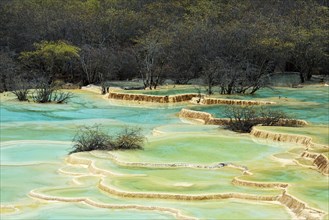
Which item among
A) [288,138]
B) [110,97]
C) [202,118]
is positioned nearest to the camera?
[288,138]

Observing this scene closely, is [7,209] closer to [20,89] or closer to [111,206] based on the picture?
[111,206]

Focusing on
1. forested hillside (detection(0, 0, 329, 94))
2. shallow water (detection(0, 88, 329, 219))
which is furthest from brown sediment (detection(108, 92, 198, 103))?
shallow water (detection(0, 88, 329, 219))

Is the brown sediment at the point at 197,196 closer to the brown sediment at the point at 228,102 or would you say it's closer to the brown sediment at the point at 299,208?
the brown sediment at the point at 299,208

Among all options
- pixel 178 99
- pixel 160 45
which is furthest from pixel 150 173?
pixel 160 45

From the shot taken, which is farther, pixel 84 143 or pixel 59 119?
pixel 59 119

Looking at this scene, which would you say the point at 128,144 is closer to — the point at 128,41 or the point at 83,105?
the point at 83,105

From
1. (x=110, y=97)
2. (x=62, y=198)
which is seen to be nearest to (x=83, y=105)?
(x=110, y=97)

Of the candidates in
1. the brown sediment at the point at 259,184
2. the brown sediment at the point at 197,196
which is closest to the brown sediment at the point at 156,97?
the brown sediment at the point at 259,184
